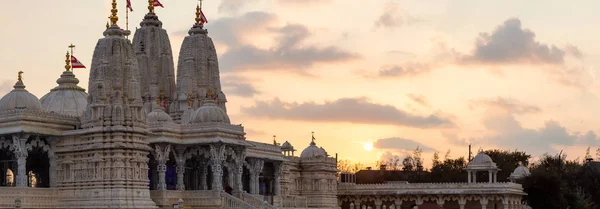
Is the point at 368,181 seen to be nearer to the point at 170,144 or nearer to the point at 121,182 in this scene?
the point at 170,144

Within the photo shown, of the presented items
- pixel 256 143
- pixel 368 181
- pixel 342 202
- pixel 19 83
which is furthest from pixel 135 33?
pixel 368 181

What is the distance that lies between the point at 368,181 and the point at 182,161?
65176 millimetres

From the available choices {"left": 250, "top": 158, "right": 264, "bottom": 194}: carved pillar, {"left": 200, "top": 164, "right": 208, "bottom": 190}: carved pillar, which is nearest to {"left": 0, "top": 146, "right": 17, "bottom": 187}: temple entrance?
{"left": 200, "top": 164, "right": 208, "bottom": 190}: carved pillar

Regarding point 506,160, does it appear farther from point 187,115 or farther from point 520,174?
point 187,115

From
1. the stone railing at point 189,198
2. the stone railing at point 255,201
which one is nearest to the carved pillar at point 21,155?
the stone railing at point 189,198

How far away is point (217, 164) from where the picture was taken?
5878 centimetres

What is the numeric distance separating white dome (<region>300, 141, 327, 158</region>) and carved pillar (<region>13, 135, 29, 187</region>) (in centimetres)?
3118

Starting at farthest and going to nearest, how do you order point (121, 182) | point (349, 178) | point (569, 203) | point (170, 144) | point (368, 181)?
point (368, 181) → point (349, 178) → point (569, 203) → point (170, 144) → point (121, 182)

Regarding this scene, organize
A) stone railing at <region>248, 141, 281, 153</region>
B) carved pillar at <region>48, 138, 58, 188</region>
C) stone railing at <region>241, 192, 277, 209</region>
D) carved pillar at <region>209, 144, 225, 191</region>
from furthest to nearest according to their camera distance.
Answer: stone railing at <region>248, 141, 281, 153</region> → stone railing at <region>241, 192, 277, 209</region> → carved pillar at <region>209, 144, 225, 191</region> → carved pillar at <region>48, 138, 58, 188</region>

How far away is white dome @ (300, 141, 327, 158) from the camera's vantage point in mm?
79562

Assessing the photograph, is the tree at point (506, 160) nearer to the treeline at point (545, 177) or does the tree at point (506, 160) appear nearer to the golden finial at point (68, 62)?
the treeline at point (545, 177)

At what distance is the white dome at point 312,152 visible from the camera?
7956cm

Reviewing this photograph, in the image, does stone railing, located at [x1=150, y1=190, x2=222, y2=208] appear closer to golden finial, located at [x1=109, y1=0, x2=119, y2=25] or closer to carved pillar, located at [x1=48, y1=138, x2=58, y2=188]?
carved pillar, located at [x1=48, y1=138, x2=58, y2=188]

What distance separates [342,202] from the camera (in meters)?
87.4
